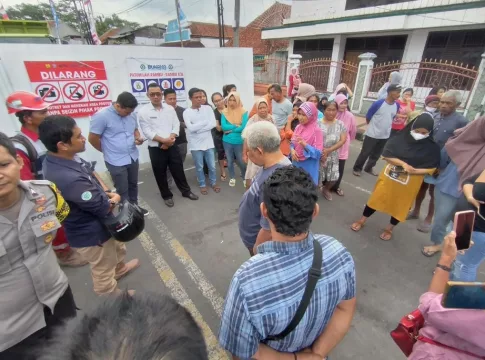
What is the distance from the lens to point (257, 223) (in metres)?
1.94

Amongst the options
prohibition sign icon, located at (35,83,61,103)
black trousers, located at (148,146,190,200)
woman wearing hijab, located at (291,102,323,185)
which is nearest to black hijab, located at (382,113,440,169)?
woman wearing hijab, located at (291,102,323,185)

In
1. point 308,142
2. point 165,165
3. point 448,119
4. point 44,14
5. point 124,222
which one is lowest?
point 165,165

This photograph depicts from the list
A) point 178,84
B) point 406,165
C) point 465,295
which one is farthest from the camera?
point 178,84

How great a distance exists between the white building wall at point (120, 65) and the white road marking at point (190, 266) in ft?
7.66

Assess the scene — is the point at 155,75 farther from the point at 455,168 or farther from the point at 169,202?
the point at 455,168

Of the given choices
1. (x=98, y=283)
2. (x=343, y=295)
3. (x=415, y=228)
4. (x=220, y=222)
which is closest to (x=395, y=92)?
(x=415, y=228)

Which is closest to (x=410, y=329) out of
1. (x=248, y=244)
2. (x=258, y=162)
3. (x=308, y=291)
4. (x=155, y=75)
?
(x=308, y=291)

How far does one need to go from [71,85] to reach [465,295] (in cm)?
550

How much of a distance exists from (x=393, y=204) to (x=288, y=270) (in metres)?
2.62

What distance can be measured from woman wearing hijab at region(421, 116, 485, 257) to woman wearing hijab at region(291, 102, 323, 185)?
1.33m

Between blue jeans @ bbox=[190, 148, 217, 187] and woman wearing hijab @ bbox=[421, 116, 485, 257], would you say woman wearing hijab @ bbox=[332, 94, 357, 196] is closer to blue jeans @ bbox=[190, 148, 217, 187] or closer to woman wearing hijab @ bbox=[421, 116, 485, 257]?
woman wearing hijab @ bbox=[421, 116, 485, 257]

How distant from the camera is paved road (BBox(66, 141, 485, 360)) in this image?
2152 millimetres

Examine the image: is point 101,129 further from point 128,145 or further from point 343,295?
point 343,295

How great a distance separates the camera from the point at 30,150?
Answer: 2.34m
